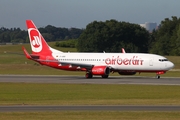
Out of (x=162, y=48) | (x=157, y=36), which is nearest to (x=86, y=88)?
(x=162, y=48)

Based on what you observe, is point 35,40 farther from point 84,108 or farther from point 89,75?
point 84,108

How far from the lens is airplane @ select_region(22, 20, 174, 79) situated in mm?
64375

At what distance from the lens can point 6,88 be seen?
4872 centimetres

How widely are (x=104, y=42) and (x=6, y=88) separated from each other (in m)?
118

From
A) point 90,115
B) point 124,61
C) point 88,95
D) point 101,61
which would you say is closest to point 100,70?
point 101,61

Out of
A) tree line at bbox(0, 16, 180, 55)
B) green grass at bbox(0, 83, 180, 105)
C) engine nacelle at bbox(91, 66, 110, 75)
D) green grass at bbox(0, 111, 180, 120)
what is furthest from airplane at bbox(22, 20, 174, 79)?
tree line at bbox(0, 16, 180, 55)

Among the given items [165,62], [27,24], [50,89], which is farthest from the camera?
[27,24]

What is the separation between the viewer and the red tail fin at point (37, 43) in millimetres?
71250

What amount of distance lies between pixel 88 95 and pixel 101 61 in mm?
25696

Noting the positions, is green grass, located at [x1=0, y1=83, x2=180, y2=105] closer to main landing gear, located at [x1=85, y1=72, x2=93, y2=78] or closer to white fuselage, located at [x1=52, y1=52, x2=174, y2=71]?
white fuselage, located at [x1=52, y1=52, x2=174, y2=71]

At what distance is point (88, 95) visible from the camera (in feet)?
136

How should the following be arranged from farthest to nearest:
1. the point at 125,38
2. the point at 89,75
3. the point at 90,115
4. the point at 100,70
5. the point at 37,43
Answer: the point at 125,38 → the point at 37,43 → the point at 89,75 → the point at 100,70 → the point at 90,115

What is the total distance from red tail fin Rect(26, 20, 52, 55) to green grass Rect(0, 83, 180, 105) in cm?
1920

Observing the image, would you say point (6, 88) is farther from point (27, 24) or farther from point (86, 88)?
point (27, 24)
